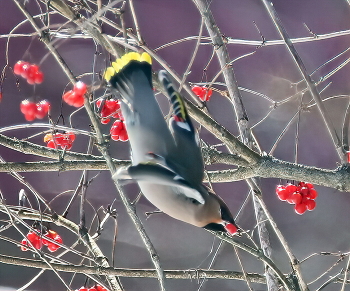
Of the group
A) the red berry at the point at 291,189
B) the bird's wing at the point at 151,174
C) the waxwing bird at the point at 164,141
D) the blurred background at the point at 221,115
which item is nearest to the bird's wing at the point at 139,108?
the waxwing bird at the point at 164,141

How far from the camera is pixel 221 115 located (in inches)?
98.6

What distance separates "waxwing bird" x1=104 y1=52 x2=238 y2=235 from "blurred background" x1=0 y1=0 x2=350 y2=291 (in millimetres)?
1383

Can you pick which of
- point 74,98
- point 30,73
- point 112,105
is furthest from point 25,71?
point 74,98

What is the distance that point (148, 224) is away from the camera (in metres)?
2.78

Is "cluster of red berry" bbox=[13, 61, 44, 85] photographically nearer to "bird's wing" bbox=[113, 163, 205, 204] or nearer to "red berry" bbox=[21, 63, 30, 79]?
"red berry" bbox=[21, 63, 30, 79]

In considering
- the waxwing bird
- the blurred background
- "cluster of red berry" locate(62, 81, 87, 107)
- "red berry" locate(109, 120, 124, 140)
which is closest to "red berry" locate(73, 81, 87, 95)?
"cluster of red berry" locate(62, 81, 87, 107)

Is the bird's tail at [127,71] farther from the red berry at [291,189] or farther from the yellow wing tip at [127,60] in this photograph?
the red berry at [291,189]

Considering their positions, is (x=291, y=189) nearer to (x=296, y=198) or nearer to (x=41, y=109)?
(x=296, y=198)

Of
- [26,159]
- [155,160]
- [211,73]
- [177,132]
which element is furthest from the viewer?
[26,159]

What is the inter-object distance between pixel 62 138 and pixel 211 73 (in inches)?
48.3

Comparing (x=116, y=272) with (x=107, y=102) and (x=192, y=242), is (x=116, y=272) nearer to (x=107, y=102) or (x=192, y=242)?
(x=107, y=102)

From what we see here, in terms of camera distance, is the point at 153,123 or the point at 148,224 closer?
the point at 153,123

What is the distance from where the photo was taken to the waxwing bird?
0.82 m

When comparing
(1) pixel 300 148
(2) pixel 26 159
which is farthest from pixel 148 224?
(1) pixel 300 148
